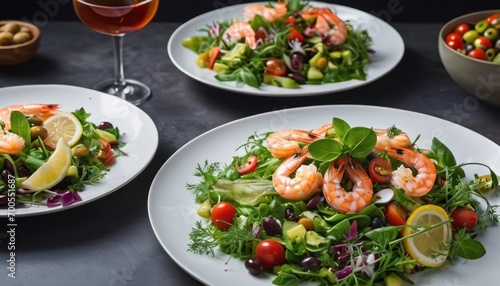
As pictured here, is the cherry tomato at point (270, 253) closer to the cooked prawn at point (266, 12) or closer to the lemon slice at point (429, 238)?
the lemon slice at point (429, 238)

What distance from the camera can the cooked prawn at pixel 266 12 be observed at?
2924mm

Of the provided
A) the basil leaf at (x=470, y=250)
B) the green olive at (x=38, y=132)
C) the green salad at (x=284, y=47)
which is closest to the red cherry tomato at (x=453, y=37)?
the green salad at (x=284, y=47)

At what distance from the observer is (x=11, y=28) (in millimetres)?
2982

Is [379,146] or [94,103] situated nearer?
[379,146]

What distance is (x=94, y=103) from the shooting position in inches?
102

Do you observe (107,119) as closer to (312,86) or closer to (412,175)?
(312,86)

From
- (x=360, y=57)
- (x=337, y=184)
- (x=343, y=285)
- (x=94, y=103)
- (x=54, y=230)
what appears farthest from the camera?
(x=360, y=57)

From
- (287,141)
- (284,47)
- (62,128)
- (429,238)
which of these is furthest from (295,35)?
(429,238)

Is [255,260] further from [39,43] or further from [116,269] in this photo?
[39,43]

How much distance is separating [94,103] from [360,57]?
0.94m

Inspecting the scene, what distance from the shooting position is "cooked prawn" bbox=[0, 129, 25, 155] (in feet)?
7.04

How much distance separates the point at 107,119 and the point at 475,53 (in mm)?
1224

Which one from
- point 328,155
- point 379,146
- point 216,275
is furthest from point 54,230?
point 379,146

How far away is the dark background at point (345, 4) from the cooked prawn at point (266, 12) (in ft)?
1.53
